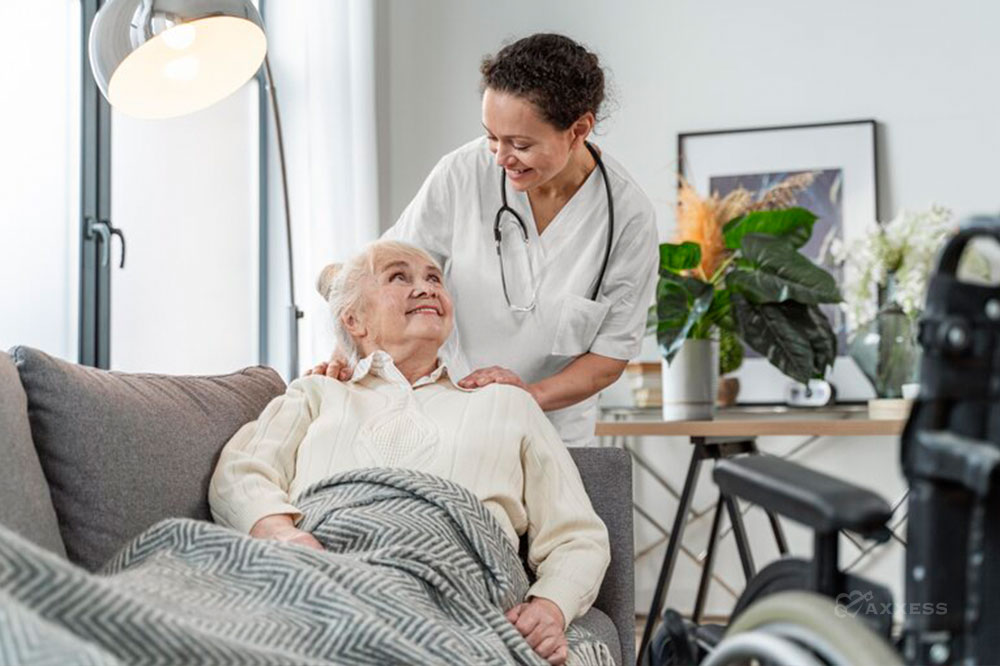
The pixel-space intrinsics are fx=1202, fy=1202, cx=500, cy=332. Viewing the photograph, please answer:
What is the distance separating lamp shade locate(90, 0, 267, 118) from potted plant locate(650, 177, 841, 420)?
138 centimetres

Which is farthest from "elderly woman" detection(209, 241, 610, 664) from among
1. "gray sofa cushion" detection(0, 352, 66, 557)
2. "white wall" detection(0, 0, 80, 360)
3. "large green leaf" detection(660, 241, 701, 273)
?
"large green leaf" detection(660, 241, 701, 273)

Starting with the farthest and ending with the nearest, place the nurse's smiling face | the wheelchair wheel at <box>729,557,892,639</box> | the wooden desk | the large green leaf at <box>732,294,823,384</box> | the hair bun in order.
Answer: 1. the large green leaf at <box>732,294,823,384</box>
2. the wooden desk
3. the hair bun
4. the nurse's smiling face
5. the wheelchair wheel at <box>729,557,892,639</box>

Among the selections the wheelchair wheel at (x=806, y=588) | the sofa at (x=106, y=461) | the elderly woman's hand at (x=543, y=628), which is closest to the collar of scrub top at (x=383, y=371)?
the sofa at (x=106, y=461)

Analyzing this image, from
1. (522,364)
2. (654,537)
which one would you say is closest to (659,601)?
(654,537)

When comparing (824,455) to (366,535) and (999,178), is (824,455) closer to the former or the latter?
(999,178)

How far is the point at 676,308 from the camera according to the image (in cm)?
318

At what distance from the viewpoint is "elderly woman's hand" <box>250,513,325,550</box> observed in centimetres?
160

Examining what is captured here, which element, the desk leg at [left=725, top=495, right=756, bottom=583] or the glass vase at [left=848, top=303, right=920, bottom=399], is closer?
the desk leg at [left=725, top=495, right=756, bottom=583]

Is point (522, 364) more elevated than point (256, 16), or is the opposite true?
point (256, 16)

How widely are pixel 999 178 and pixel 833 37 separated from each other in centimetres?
70

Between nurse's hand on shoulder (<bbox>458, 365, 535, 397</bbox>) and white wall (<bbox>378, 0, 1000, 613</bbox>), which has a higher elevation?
white wall (<bbox>378, 0, 1000, 613</bbox>)

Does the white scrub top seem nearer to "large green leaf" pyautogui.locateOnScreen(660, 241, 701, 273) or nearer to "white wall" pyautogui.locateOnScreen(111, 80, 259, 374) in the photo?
"large green leaf" pyautogui.locateOnScreen(660, 241, 701, 273)

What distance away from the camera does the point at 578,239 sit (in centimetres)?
238

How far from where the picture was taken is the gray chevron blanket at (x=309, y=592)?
3.03 feet
